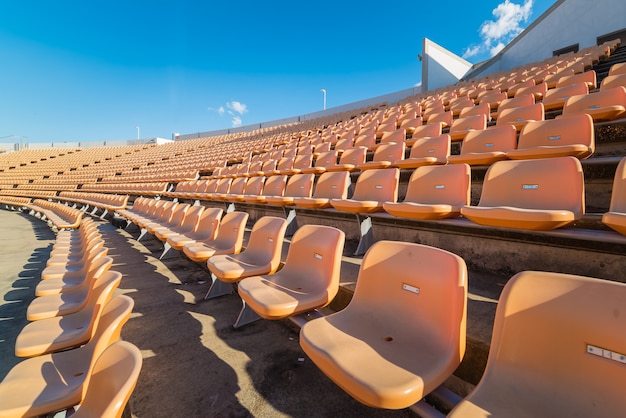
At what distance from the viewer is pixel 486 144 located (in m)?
2.97

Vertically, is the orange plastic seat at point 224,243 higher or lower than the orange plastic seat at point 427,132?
lower

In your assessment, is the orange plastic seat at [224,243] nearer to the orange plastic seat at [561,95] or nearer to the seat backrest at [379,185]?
the seat backrest at [379,185]

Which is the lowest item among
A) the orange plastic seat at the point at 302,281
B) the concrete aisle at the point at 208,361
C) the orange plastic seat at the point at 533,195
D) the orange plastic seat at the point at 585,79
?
the concrete aisle at the point at 208,361

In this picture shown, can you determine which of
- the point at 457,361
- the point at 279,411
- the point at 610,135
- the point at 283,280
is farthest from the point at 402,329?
the point at 610,135

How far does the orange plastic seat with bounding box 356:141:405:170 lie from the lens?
3701 millimetres

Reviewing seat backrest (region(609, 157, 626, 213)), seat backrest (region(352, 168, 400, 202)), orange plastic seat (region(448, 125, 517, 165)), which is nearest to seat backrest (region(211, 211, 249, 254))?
seat backrest (region(352, 168, 400, 202))

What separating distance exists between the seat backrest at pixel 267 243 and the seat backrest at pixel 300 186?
3.90ft

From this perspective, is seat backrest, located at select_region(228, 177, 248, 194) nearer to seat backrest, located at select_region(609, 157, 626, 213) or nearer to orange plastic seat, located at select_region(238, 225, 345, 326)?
orange plastic seat, located at select_region(238, 225, 345, 326)

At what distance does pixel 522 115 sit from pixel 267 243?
3.56 meters

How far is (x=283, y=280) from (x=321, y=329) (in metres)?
0.78

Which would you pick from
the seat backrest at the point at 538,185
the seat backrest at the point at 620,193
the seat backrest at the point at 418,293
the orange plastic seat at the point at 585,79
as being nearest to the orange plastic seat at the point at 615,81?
the orange plastic seat at the point at 585,79

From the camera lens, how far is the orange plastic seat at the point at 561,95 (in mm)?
3848

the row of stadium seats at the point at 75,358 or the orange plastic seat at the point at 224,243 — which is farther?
the orange plastic seat at the point at 224,243

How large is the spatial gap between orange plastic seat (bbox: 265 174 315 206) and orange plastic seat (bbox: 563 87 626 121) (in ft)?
9.74
